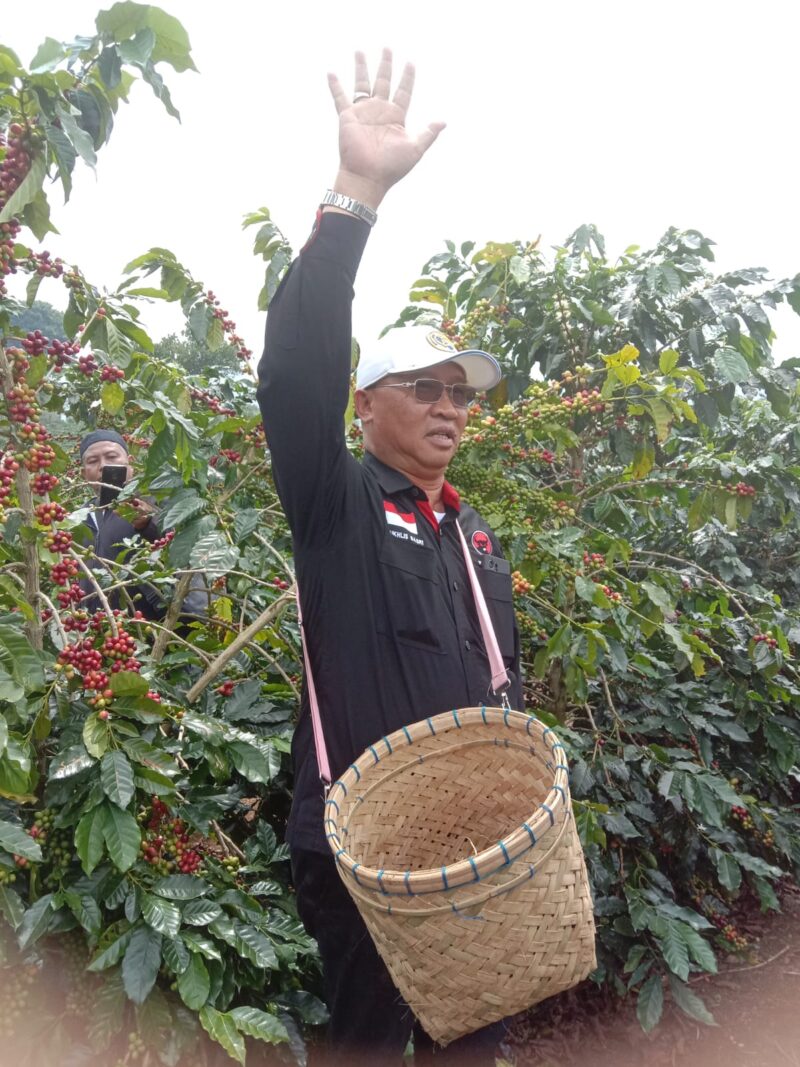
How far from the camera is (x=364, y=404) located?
5.84ft

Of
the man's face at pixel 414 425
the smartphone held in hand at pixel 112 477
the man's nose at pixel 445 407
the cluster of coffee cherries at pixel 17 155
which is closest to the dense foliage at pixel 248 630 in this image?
the cluster of coffee cherries at pixel 17 155

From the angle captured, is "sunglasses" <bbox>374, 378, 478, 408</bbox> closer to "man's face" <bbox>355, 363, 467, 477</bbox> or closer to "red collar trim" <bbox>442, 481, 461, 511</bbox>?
"man's face" <bbox>355, 363, 467, 477</bbox>

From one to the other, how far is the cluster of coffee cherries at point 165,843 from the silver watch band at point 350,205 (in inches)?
46.0

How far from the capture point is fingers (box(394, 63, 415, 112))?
1372 mm

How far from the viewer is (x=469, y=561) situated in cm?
171

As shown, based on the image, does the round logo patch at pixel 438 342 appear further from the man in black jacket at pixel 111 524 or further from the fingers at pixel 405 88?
the man in black jacket at pixel 111 524

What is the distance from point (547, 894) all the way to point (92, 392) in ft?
8.88

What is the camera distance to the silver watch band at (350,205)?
1.36 m

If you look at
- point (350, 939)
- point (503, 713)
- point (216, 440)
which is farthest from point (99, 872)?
point (216, 440)

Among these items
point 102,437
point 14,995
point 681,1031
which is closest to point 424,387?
point 14,995

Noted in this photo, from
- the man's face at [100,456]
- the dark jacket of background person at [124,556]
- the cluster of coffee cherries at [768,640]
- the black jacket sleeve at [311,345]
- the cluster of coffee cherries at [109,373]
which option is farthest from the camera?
the man's face at [100,456]

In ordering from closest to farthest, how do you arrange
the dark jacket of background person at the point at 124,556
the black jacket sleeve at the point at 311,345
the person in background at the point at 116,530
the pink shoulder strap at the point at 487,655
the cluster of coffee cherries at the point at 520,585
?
the black jacket sleeve at the point at 311,345
the pink shoulder strap at the point at 487,655
the cluster of coffee cherries at the point at 520,585
the person in background at the point at 116,530
the dark jacket of background person at the point at 124,556

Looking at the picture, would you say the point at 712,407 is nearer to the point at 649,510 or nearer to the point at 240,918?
the point at 649,510

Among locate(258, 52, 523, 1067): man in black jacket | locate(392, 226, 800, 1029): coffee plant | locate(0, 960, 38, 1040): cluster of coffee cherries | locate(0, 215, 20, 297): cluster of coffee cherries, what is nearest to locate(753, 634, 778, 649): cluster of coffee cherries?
locate(392, 226, 800, 1029): coffee plant
